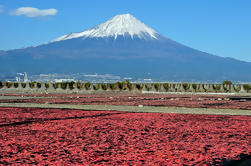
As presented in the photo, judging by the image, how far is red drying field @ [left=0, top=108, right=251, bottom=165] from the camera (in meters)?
10.6

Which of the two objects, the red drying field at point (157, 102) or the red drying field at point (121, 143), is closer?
the red drying field at point (121, 143)

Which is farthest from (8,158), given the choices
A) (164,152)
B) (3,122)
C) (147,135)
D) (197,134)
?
(3,122)

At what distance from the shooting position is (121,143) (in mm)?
13164

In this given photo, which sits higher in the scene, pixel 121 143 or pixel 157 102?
pixel 157 102

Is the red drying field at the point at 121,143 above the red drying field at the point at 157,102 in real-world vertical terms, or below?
below

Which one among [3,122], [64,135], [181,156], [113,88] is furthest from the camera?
[113,88]

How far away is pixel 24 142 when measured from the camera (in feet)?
43.3

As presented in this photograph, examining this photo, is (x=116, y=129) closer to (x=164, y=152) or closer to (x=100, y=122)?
(x=100, y=122)

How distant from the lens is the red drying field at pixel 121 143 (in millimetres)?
10562

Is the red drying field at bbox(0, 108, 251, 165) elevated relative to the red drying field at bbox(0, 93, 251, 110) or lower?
lower

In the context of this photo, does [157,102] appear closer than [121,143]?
No

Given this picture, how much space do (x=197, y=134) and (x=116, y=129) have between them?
11.1 feet

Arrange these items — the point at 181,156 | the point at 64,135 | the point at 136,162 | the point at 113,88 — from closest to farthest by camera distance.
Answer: the point at 136,162 < the point at 181,156 < the point at 64,135 < the point at 113,88

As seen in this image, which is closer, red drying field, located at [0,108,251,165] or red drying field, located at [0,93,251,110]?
red drying field, located at [0,108,251,165]
